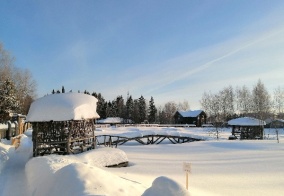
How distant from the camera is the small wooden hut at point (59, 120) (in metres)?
15.7

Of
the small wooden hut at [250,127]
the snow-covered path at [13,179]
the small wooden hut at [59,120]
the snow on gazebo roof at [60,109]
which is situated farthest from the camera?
the small wooden hut at [250,127]

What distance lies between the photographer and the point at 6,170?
1445 cm

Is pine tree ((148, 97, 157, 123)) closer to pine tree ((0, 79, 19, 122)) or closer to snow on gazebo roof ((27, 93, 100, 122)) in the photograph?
pine tree ((0, 79, 19, 122))

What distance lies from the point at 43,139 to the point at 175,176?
7820 mm

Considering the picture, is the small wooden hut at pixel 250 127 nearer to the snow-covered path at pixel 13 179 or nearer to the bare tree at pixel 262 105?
the bare tree at pixel 262 105

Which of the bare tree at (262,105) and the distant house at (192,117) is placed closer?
the bare tree at (262,105)

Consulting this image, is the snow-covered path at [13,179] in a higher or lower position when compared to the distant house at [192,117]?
lower

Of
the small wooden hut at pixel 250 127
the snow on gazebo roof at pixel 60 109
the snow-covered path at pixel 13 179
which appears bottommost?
the snow-covered path at pixel 13 179

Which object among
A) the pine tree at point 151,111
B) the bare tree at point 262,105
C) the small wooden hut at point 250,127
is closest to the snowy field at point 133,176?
the small wooden hut at point 250,127

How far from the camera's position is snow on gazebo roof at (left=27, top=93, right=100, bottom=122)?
15.6 metres

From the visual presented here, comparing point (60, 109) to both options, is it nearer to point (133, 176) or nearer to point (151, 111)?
point (133, 176)

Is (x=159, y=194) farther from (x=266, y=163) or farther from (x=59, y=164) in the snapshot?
(x=266, y=163)

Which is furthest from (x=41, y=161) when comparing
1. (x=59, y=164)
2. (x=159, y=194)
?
(x=159, y=194)

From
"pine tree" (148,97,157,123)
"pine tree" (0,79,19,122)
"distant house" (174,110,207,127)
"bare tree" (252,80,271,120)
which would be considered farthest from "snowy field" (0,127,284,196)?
"pine tree" (148,97,157,123)
